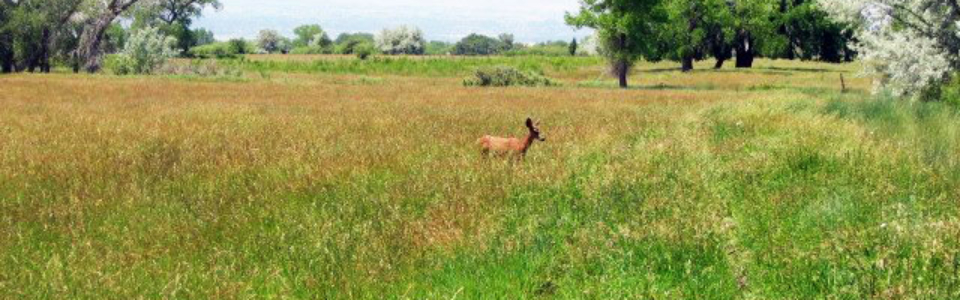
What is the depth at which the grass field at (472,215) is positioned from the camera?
420cm

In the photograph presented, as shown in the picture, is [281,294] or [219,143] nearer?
[281,294]

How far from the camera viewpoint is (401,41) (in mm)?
147875

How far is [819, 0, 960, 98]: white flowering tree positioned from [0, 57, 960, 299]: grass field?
7.37 meters

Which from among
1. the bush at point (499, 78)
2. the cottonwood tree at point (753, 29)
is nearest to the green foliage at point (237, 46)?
the cottonwood tree at point (753, 29)

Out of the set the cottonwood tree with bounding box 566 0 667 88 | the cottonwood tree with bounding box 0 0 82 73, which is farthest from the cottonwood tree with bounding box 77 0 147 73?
the cottonwood tree with bounding box 566 0 667 88

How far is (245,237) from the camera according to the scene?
5.43m

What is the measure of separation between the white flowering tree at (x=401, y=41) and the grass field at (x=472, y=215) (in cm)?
13674

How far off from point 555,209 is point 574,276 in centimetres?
167

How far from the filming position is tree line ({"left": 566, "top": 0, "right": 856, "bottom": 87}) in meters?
44.2

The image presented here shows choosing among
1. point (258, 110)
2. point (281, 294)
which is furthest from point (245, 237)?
point (258, 110)

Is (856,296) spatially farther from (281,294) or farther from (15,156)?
(15,156)

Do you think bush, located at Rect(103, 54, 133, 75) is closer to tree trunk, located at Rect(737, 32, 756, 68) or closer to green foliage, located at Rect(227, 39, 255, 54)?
tree trunk, located at Rect(737, 32, 756, 68)

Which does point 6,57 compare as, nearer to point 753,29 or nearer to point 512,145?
point 512,145

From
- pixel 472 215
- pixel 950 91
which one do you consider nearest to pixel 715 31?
pixel 950 91
